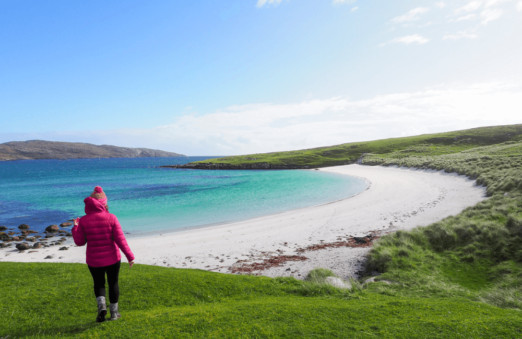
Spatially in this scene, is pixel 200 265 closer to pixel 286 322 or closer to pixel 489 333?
pixel 286 322

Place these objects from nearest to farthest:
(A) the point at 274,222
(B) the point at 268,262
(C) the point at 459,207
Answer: (B) the point at 268,262 → (C) the point at 459,207 → (A) the point at 274,222

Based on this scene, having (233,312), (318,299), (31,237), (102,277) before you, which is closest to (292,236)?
(318,299)

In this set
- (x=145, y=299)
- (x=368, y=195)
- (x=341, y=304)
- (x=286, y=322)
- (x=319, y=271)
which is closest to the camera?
(x=286, y=322)

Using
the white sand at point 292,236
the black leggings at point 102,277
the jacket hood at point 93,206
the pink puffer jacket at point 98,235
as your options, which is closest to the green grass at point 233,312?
the black leggings at point 102,277

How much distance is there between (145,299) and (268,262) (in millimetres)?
8677

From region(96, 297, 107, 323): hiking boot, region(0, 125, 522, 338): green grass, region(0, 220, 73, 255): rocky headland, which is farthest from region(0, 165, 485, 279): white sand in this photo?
region(96, 297, 107, 323): hiking boot

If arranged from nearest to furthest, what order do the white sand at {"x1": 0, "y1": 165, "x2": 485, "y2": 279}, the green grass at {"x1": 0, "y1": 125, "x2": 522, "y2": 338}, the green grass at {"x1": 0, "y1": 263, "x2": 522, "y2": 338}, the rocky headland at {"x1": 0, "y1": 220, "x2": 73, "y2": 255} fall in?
the green grass at {"x1": 0, "y1": 263, "x2": 522, "y2": 338} → the green grass at {"x1": 0, "y1": 125, "x2": 522, "y2": 338} → the white sand at {"x1": 0, "y1": 165, "x2": 485, "y2": 279} → the rocky headland at {"x1": 0, "y1": 220, "x2": 73, "y2": 255}

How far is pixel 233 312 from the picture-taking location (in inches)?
289

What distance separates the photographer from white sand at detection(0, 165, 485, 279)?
16.2 m

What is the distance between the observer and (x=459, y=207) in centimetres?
2558

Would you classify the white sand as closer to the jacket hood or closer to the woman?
the woman

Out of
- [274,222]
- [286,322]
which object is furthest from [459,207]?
[286,322]

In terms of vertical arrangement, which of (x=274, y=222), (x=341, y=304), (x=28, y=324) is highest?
(x=28, y=324)

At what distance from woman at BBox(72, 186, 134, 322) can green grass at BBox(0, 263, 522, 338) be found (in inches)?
48.3
